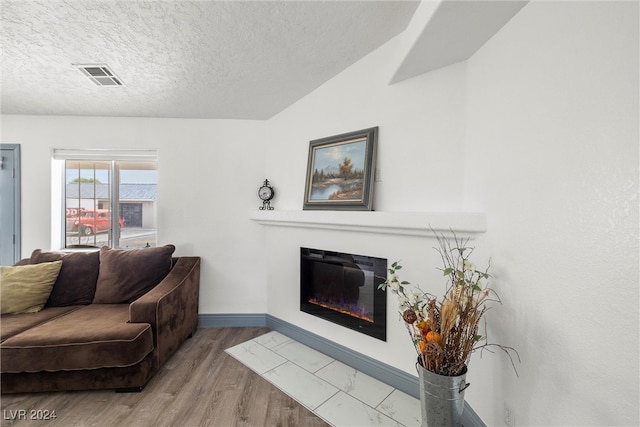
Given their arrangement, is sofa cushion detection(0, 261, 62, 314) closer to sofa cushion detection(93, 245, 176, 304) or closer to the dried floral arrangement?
sofa cushion detection(93, 245, 176, 304)

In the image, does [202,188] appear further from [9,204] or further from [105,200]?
[9,204]

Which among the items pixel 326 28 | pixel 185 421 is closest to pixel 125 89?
pixel 326 28

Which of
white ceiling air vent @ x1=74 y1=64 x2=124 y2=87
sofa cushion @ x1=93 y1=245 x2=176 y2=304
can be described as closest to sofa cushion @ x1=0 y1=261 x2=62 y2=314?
sofa cushion @ x1=93 y1=245 x2=176 y2=304

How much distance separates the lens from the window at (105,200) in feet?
9.47

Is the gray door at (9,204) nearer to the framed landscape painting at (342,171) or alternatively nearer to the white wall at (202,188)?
the white wall at (202,188)

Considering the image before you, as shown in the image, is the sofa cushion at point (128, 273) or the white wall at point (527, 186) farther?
the sofa cushion at point (128, 273)

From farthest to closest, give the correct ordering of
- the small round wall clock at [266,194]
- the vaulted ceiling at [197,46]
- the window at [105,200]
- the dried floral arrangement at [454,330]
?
the window at [105,200]
the small round wall clock at [266,194]
the vaulted ceiling at [197,46]
the dried floral arrangement at [454,330]

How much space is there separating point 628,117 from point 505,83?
602 millimetres

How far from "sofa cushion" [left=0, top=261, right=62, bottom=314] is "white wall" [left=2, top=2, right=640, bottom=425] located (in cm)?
197

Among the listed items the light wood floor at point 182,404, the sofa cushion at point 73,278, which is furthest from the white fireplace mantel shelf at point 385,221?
the sofa cushion at point 73,278

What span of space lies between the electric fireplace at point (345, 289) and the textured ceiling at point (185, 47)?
158 centimetres

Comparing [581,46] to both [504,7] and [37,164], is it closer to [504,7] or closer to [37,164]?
[504,7]

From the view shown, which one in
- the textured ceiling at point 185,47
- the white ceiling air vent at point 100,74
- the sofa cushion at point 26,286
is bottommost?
the sofa cushion at point 26,286

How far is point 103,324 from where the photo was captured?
71.7 inches
